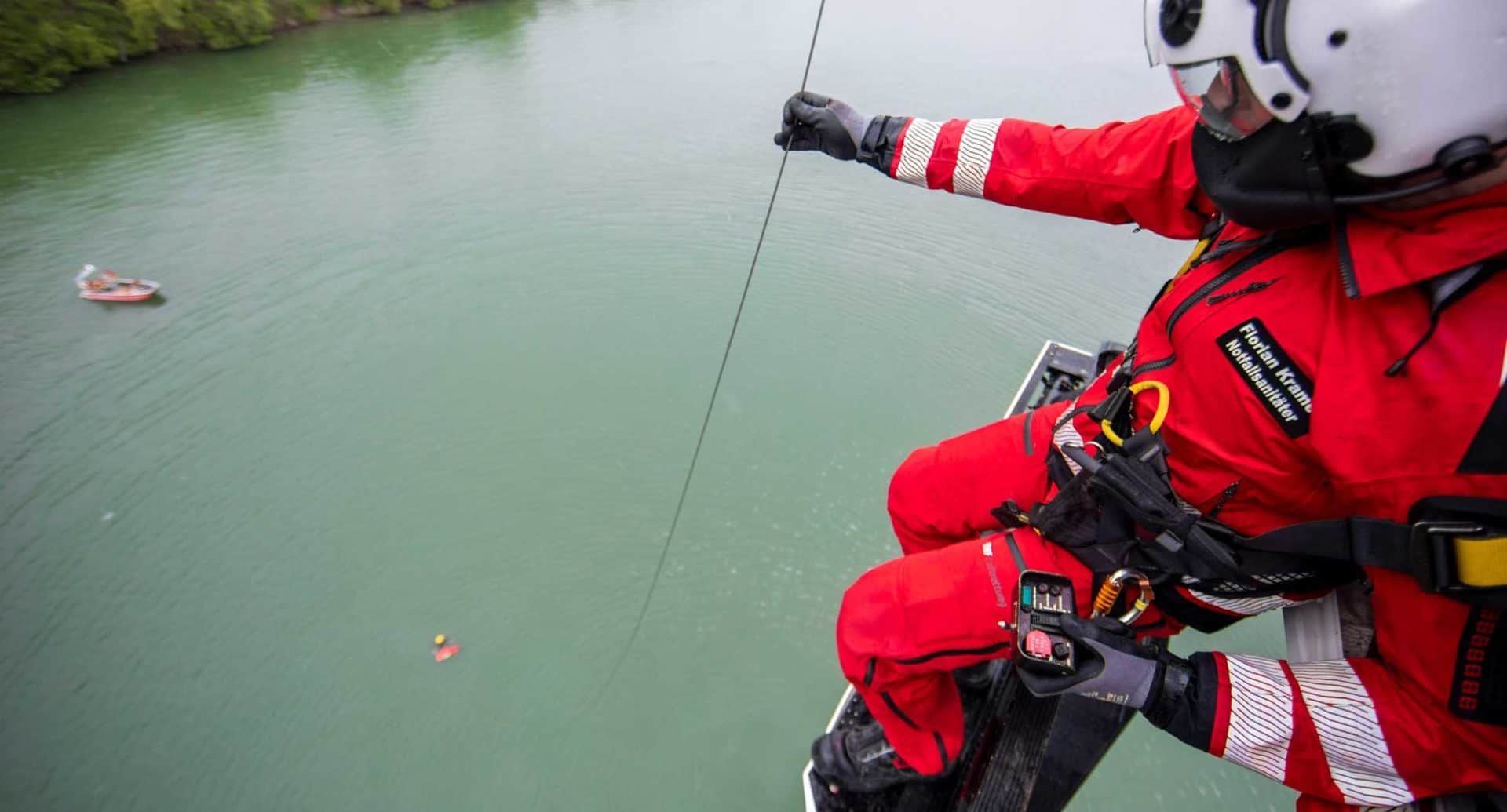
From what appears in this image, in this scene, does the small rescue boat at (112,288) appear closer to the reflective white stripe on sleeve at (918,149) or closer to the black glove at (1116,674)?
the reflective white stripe on sleeve at (918,149)

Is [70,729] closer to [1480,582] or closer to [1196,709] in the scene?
[1196,709]

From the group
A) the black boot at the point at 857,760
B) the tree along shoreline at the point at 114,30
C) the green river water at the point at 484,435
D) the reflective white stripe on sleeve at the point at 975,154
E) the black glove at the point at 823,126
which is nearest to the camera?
the reflective white stripe on sleeve at the point at 975,154

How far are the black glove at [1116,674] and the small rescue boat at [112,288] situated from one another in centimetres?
531

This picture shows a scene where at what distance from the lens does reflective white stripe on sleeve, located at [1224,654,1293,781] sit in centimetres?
90

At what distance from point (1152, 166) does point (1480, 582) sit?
78 centimetres

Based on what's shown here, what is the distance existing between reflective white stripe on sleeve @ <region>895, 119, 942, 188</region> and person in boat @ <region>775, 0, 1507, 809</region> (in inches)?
0.9

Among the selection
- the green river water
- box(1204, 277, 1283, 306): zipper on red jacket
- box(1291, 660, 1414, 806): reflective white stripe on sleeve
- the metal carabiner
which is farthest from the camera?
the green river water

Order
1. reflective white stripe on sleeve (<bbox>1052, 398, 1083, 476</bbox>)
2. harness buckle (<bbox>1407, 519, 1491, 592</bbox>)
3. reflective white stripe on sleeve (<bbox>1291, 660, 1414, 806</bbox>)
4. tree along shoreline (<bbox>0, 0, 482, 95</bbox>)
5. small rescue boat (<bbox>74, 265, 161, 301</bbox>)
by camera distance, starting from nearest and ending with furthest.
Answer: harness buckle (<bbox>1407, 519, 1491, 592</bbox>), reflective white stripe on sleeve (<bbox>1291, 660, 1414, 806</bbox>), reflective white stripe on sleeve (<bbox>1052, 398, 1083, 476</bbox>), small rescue boat (<bbox>74, 265, 161, 301</bbox>), tree along shoreline (<bbox>0, 0, 482, 95</bbox>)

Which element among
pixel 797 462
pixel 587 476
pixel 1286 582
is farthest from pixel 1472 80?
pixel 587 476

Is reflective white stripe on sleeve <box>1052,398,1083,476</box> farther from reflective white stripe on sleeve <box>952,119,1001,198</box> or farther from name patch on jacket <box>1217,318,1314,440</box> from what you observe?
reflective white stripe on sleeve <box>952,119,1001,198</box>

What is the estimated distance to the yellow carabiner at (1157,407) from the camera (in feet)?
3.54

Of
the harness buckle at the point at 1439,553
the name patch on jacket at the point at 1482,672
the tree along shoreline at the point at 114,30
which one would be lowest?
the tree along shoreline at the point at 114,30

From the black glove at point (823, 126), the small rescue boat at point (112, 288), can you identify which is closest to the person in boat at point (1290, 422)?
the black glove at point (823, 126)

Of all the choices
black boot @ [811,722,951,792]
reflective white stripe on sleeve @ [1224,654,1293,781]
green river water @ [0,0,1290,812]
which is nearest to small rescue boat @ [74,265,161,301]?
green river water @ [0,0,1290,812]
